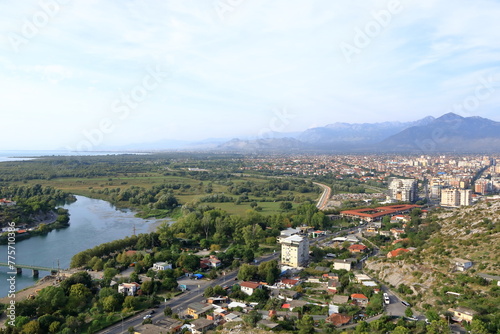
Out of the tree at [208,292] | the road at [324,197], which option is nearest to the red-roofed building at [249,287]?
the tree at [208,292]

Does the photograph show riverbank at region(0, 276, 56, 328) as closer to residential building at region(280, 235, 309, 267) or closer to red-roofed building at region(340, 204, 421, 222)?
residential building at region(280, 235, 309, 267)

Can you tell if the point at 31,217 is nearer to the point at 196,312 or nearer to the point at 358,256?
the point at 196,312

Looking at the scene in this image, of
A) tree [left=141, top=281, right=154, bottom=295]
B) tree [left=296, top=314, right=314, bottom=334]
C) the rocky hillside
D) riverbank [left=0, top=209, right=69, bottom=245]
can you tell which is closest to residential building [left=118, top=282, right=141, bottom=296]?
tree [left=141, top=281, right=154, bottom=295]

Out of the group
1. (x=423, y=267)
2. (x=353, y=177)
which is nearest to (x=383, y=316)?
(x=423, y=267)

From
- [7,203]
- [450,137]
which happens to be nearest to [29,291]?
[7,203]

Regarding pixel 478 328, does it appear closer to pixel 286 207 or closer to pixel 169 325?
pixel 169 325

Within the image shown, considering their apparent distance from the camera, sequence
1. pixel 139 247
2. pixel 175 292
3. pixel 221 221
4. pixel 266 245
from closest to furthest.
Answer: pixel 175 292 < pixel 139 247 < pixel 266 245 < pixel 221 221
